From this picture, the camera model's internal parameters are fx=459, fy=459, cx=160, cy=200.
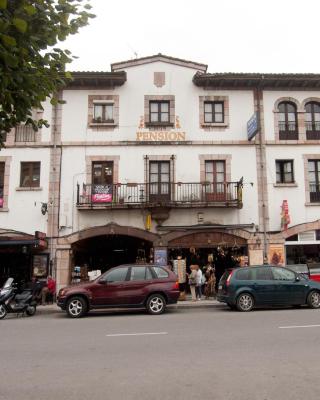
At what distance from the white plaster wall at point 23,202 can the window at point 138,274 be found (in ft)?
22.1

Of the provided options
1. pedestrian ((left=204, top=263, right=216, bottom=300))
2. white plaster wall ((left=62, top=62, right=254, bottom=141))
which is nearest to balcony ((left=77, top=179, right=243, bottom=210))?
white plaster wall ((left=62, top=62, right=254, bottom=141))

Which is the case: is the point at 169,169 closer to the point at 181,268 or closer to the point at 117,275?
the point at 181,268

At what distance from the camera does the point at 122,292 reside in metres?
14.1

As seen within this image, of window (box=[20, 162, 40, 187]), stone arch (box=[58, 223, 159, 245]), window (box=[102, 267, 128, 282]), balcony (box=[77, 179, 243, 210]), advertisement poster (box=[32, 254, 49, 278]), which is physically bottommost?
window (box=[102, 267, 128, 282])

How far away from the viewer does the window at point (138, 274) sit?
1435 cm

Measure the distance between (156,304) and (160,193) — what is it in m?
6.74

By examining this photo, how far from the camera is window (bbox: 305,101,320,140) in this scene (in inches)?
819

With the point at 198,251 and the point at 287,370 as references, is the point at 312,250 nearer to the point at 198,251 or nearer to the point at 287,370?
the point at 198,251

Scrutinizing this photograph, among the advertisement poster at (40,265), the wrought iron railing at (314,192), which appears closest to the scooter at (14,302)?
the advertisement poster at (40,265)

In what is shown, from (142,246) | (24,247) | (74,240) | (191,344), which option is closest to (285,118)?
(142,246)

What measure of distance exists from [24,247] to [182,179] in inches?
285

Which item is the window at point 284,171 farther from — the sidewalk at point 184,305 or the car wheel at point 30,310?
the car wheel at point 30,310

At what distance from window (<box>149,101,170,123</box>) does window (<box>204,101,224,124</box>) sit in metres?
1.75

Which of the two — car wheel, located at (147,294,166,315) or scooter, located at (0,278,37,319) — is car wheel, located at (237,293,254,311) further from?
scooter, located at (0,278,37,319)
